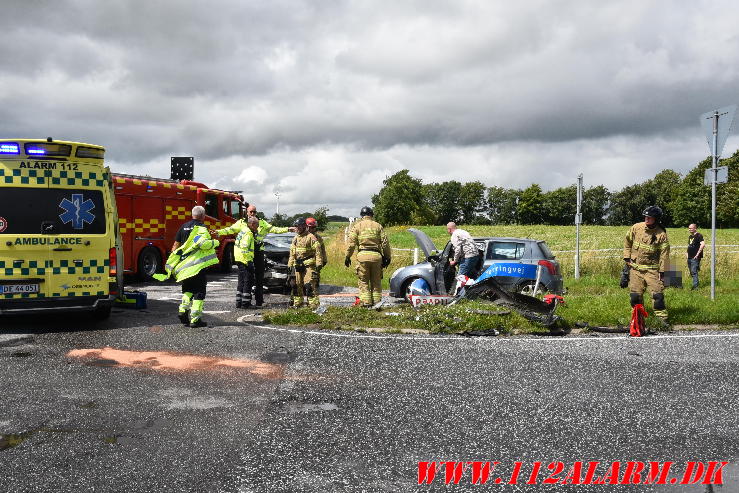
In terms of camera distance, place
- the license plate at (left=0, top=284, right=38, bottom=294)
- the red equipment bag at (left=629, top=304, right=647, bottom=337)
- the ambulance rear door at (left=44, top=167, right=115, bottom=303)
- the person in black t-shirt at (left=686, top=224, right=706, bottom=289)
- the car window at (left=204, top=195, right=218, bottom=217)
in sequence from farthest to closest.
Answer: the car window at (left=204, top=195, right=218, bottom=217) → the person in black t-shirt at (left=686, top=224, right=706, bottom=289) → the ambulance rear door at (left=44, top=167, right=115, bottom=303) → the red equipment bag at (left=629, top=304, right=647, bottom=337) → the license plate at (left=0, top=284, right=38, bottom=294)

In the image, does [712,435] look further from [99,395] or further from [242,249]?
[242,249]

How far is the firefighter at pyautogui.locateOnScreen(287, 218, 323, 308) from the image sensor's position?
35.3 ft

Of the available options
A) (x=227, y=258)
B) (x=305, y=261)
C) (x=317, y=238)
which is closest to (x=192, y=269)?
(x=305, y=261)

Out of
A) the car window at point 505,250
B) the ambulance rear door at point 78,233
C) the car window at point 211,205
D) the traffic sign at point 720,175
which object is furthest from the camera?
the car window at point 211,205

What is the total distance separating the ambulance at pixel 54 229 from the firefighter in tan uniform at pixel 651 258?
24.6 ft

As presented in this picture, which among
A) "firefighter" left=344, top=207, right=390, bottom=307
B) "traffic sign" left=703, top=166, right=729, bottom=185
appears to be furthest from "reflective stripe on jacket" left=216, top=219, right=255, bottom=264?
"traffic sign" left=703, top=166, right=729, bottom=185

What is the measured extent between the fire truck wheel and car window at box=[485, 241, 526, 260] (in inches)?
432

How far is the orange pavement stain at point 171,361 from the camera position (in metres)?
6.16

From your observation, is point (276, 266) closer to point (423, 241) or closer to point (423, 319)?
point (423, 241)

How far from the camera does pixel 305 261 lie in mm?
10859

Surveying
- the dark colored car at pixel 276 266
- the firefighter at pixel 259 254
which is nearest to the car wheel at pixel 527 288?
the firefighter at pixel 259 254

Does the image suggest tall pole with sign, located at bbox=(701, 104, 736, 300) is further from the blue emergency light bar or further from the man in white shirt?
the blue emergency light bar

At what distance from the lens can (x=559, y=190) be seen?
12781 cm

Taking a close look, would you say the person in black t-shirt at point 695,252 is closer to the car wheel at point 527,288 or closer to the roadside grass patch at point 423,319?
the car wheel at point 527,288
